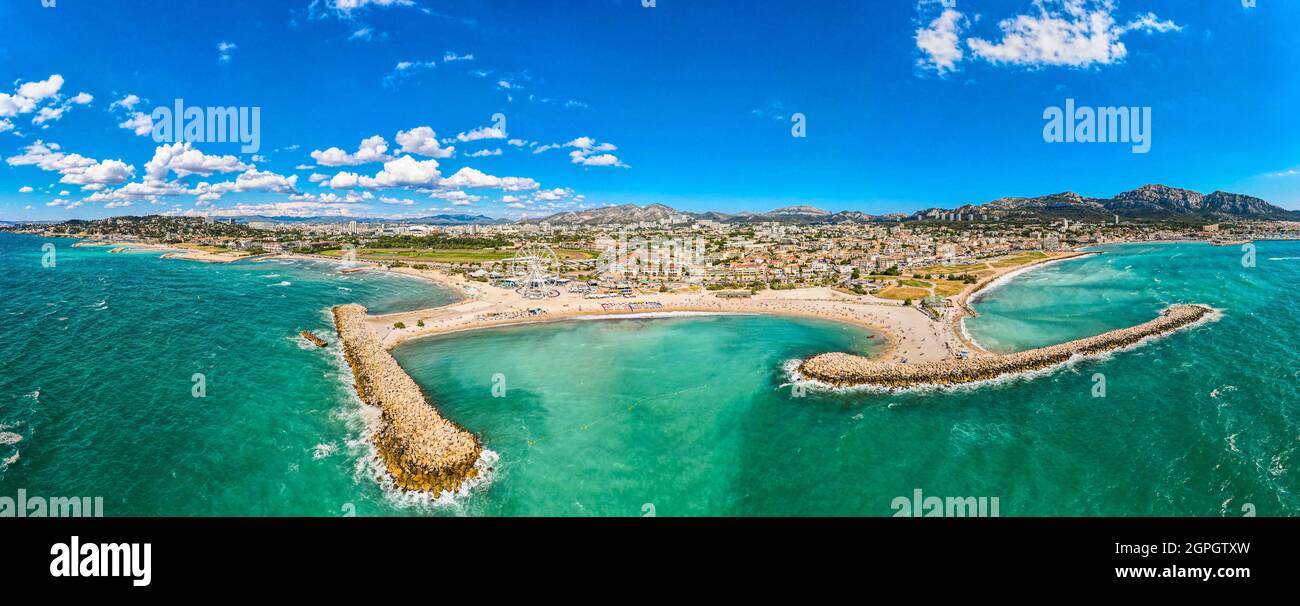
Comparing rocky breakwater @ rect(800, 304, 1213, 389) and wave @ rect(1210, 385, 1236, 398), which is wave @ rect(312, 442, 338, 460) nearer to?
rocky breakwater @ rect(800, 304, 1213, 389)

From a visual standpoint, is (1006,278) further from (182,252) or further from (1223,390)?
(182,252)

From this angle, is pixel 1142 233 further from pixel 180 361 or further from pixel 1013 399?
pixel 180 361

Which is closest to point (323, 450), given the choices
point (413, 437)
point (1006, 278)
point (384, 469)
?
point (384, 469)

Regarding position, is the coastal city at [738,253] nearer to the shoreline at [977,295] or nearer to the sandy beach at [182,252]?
the sandy beach at [182,252]

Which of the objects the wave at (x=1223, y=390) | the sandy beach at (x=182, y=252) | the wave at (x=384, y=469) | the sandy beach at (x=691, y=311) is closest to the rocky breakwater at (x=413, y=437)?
the wave at (x=384, y=469)

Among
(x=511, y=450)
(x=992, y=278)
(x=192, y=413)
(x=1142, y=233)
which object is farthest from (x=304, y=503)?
(x=1142, y=233)
